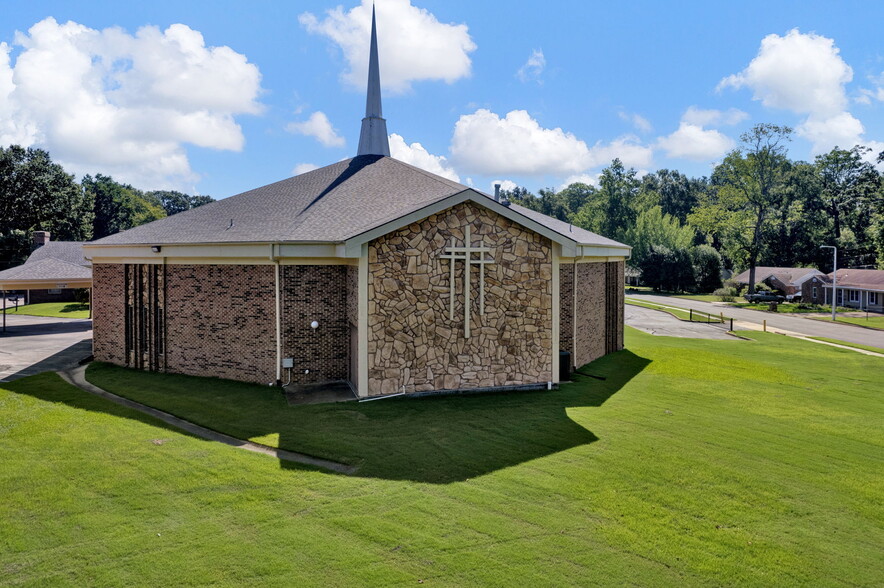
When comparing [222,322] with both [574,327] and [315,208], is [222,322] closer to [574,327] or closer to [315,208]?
[315,208]

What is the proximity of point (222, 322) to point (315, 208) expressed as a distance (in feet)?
14.5

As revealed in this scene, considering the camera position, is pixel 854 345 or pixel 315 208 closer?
pixel 315 208

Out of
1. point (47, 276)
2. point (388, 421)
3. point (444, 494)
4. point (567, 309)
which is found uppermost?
point (47, 276)

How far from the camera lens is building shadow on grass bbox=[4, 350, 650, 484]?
9680 mm

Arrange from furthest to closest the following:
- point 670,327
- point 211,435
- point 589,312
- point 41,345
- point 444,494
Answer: point 670,327, point 41,345, point 589,312, point 211,435, point 444,494

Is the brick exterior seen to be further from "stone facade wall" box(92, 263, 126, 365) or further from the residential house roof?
the residential house roof

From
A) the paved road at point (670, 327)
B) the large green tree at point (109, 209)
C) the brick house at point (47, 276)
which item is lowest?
the paved road at point (670, 327)

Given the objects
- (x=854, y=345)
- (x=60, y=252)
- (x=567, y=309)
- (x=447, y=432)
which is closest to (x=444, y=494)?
(x=447, y=432)

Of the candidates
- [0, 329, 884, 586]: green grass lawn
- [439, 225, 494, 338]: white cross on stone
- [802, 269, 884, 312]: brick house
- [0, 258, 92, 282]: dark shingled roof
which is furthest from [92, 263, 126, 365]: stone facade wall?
[802, 269, 884, 312]: brick house

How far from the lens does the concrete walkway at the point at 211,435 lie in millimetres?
9461

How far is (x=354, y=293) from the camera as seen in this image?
13.9 meters

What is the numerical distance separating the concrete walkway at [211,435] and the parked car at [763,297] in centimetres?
5791

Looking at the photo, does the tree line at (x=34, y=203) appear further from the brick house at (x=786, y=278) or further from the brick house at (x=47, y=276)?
the brick house at (x=786, y=278)

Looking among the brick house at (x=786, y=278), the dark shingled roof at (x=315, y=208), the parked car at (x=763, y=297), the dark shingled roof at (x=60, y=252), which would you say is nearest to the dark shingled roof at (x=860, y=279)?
the brick house at (x=786, y=278)
